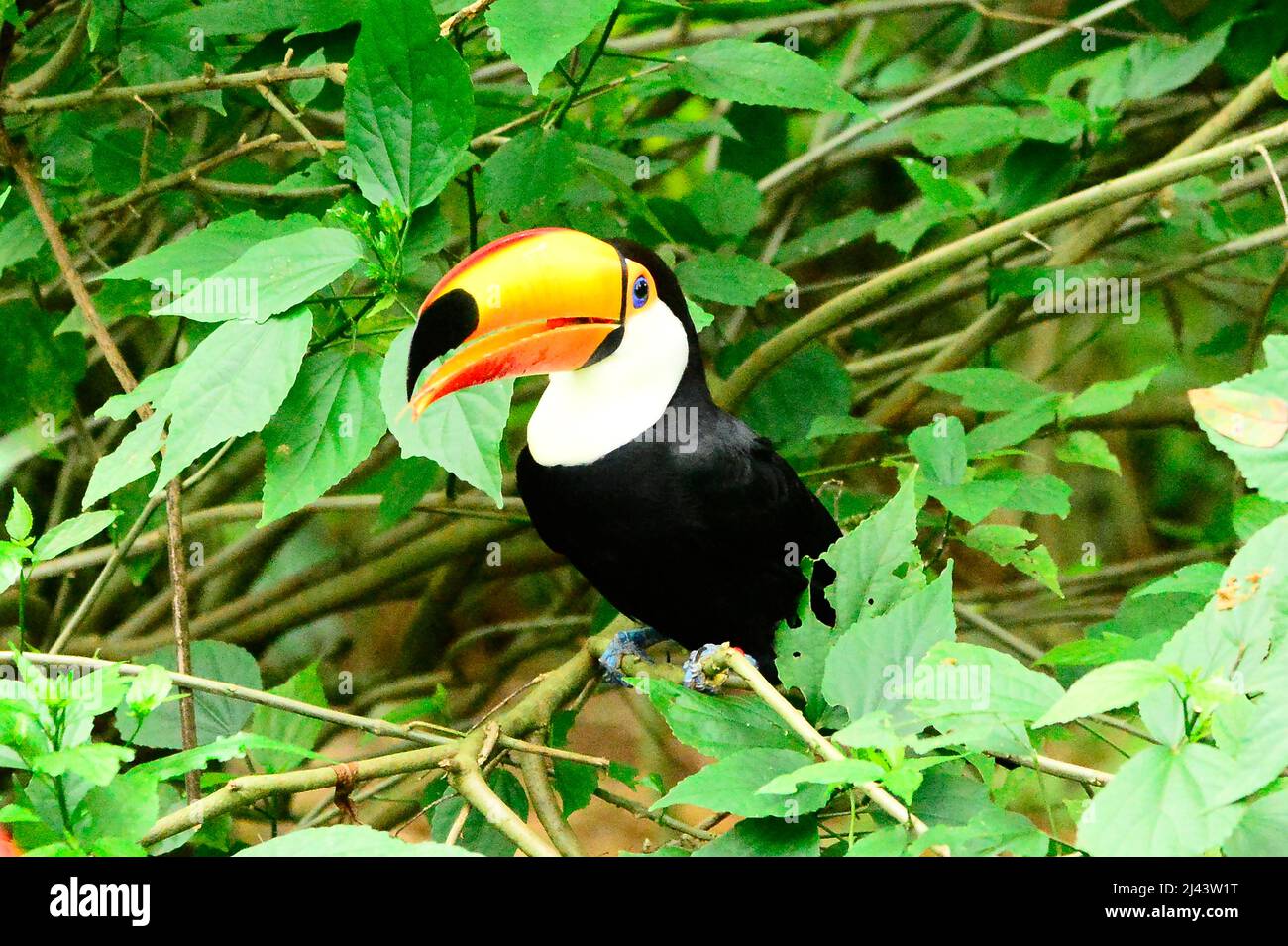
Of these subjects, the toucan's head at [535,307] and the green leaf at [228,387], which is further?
the toucan's head at [535,307]

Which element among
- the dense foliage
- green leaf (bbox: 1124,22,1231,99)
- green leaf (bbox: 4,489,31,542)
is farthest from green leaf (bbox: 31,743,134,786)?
green leaf (bbox: 1124,22,1231,99)

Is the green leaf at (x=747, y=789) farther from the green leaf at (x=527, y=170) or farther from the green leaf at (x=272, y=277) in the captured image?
the green leaf at (x=527, y=170)

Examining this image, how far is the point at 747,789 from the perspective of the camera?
1657 mm

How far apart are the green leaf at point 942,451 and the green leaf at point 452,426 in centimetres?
97

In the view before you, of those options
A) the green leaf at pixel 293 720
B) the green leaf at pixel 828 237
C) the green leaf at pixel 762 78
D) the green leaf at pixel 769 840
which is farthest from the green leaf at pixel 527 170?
the green leaf at pixel 828 237

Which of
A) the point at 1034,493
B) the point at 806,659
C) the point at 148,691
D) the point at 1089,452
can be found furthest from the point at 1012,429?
the point at 148,691

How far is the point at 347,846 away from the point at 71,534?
26.8 inches

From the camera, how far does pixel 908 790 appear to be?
1.51m

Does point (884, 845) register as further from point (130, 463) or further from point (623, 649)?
point (623, 649)

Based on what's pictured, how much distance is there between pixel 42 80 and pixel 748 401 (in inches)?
69.1

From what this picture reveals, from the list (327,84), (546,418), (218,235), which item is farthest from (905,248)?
(218,235)

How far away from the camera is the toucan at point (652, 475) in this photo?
2678 millimetres

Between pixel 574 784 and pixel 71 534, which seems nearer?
pixel 71 534

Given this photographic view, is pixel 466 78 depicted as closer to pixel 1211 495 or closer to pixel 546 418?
pixel 546 418
